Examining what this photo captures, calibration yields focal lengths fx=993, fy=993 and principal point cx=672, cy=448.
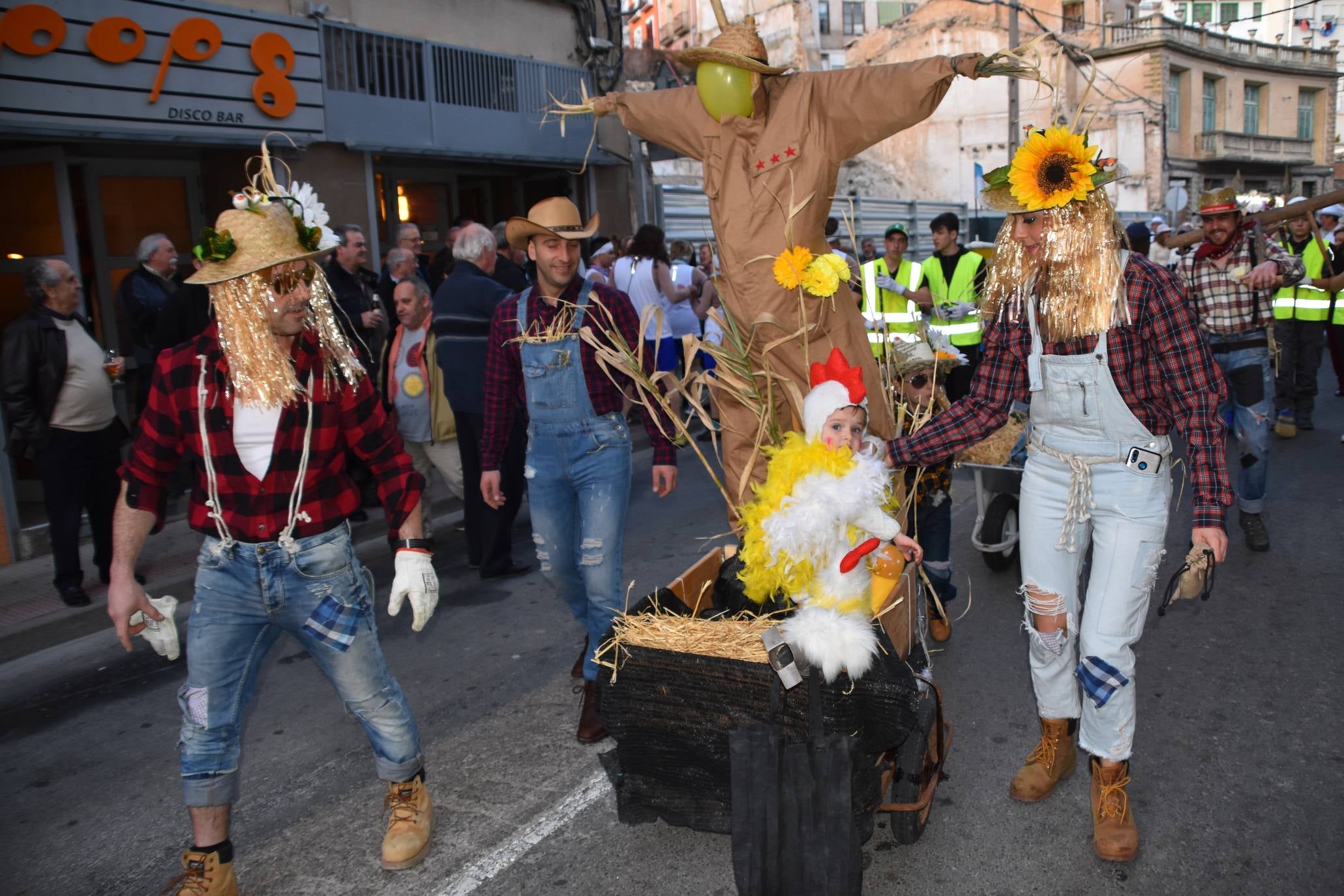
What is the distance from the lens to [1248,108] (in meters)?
47.8

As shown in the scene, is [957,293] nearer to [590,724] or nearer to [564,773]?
[590,724]

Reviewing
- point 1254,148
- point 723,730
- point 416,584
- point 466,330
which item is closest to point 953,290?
point 466,330

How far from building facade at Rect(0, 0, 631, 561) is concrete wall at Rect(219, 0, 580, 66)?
23 millimetres

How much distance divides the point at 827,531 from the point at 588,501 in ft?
4.33

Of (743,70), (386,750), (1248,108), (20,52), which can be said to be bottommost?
(386,750)

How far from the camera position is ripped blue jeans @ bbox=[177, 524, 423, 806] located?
113 inches

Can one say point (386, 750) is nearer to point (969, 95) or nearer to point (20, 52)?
point (20, 52)

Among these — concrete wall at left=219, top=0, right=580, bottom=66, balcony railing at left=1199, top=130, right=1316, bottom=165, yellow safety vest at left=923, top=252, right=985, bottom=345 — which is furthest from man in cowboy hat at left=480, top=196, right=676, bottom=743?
balcony railing at left=1199, top=130, right=1316, bottom=165

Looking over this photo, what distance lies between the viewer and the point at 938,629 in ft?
16.0

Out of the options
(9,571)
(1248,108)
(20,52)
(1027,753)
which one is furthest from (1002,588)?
(1248,108)

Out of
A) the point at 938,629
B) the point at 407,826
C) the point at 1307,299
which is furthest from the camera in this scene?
the point at 1307,299

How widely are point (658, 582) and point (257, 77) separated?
6.54m

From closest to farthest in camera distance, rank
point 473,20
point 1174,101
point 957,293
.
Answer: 1. point 957,293
2. point 473,20
3. point 1174,101

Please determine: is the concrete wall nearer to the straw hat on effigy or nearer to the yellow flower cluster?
the straw hat on effigy
